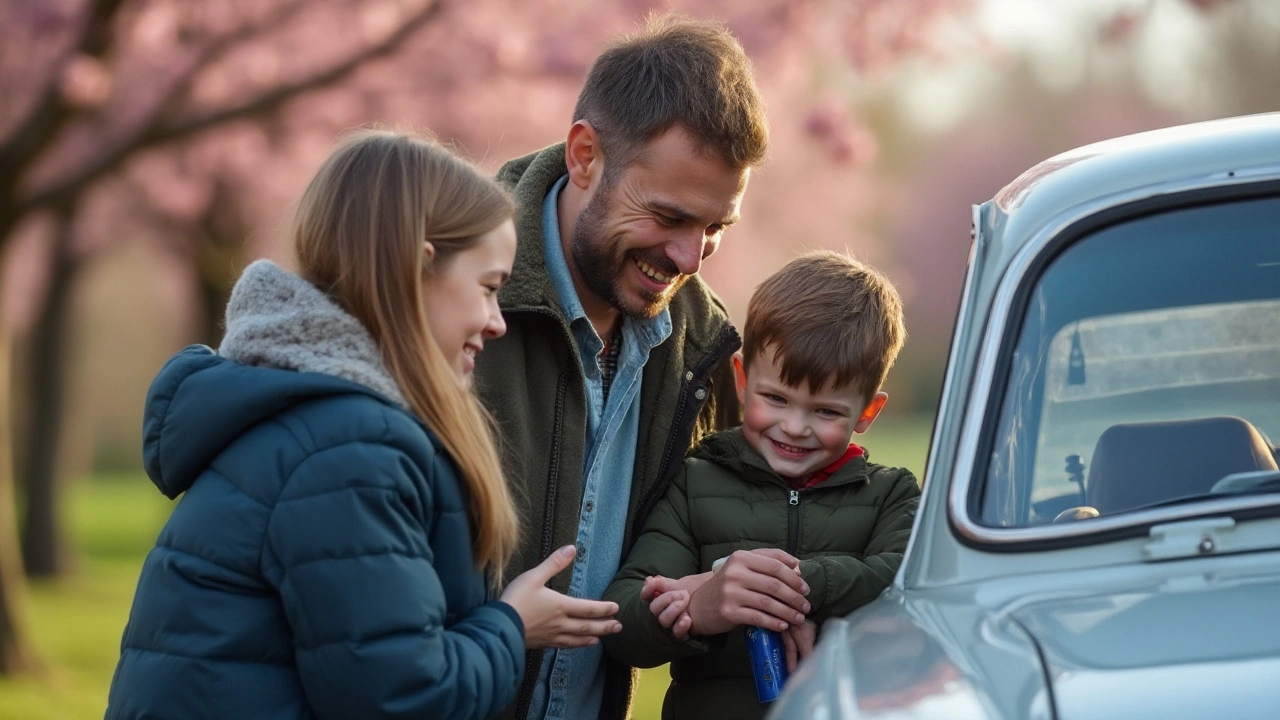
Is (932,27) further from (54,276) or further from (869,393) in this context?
(54,276)

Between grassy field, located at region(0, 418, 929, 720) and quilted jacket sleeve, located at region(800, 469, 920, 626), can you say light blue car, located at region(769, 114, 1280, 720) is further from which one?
grassy field, located at region(0, 418, 929, 720)

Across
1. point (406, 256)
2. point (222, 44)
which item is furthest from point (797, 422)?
point (222, 44)

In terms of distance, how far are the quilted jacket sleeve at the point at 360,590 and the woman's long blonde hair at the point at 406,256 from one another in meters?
0.20

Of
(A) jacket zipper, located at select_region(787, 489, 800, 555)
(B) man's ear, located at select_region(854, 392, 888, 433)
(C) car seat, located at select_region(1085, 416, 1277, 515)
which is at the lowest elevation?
(A) jacket zipper, located at select_region(787, 489, 800, 555)

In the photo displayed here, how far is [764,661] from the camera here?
3.11 metres

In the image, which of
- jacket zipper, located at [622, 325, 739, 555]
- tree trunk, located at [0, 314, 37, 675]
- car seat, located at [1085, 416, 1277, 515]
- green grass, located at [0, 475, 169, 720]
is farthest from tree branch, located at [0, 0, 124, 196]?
car seat, located at [1085, 416, 1277, 515]

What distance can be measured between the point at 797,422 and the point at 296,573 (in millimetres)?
1348

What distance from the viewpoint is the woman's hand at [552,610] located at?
9.29 feet

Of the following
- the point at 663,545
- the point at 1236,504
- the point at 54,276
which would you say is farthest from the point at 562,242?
the point at 54,276

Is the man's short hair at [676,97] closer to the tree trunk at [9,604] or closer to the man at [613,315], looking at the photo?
the man at [613,315]

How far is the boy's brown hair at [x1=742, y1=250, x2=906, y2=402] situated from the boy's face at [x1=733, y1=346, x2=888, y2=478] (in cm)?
3

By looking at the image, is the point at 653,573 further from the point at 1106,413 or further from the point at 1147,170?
the point at 1147,170

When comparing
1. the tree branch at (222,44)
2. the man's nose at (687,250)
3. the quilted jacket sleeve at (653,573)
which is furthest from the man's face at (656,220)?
the tree branch at (222,44)

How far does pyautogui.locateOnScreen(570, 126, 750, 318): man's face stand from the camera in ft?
11.8
